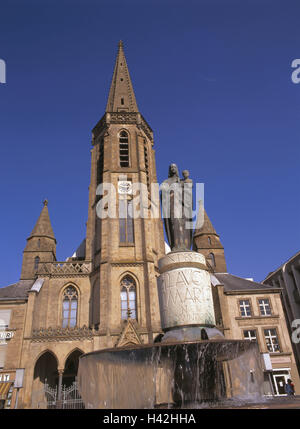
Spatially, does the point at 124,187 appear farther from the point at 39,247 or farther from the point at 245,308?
the point at 245,308

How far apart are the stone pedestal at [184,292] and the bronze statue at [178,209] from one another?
2.36ft

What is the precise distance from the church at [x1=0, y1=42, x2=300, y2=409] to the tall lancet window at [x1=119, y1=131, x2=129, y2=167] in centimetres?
10

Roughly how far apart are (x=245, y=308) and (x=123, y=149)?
62.4 ft

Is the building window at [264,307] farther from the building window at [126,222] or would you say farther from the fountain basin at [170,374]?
the fountain basin at [170,374]

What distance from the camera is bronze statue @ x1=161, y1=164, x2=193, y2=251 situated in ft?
30.2

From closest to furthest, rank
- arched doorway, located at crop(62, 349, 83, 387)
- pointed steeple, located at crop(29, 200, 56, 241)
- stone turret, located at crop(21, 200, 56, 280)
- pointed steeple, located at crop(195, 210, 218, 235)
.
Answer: arched doorway, located at crop(62, 349, 83, 387)
stone turret, located at crop(21, 200, 56, 280)
pointed steeple, located at crop(29, 200, 56, 241)
pointed steeple, located at crop(195, 210, 218, 235)

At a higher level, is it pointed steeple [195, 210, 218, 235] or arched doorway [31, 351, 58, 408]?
pointed steeple [195, 210, 218, 235]

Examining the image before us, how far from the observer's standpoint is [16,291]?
29719mm

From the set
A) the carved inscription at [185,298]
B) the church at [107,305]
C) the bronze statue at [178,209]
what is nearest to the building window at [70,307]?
the church at [107,305]

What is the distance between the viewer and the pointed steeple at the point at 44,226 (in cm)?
4022

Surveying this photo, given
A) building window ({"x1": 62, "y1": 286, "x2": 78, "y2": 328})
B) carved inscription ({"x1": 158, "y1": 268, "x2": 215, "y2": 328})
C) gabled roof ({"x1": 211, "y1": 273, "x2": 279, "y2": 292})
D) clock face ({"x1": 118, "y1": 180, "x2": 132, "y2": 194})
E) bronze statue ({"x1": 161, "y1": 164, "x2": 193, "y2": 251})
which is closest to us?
carved inscription ({"x1": 158, "y1": 268, "x2": 215, "y2": 328})
